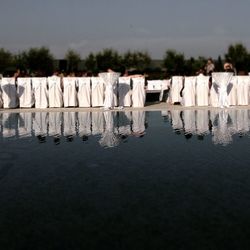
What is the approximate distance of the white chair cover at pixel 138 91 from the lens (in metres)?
18.2

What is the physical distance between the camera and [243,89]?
17938mm

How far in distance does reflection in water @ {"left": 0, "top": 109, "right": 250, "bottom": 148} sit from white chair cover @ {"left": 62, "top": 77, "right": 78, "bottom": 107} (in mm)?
2271

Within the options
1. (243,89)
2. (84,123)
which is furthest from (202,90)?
(84,123)

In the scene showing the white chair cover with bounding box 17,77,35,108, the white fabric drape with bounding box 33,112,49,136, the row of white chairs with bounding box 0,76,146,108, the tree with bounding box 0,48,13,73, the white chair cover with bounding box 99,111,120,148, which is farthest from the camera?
the tree with bounding box 0,48,13,73

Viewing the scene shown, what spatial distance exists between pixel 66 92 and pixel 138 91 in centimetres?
282

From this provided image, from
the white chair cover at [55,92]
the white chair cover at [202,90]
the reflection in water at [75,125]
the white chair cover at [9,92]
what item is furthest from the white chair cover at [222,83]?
the white chair cover at [9,92]

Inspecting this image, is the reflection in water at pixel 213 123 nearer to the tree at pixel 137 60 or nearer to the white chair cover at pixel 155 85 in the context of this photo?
the white chair cover at pixel 155 85

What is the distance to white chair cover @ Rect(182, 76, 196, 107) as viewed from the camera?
17.8 meters

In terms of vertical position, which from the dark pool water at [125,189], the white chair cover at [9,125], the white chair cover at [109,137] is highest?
the white chair cover at [9,125]

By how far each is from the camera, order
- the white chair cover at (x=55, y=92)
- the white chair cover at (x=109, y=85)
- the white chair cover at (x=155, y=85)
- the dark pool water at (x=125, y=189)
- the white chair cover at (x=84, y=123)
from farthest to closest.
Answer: the white chair cover at (x=155, y=85) → the white chair cover at (x=55, y=92) → the white chair cover at (x=109, y=85) → the white chair cover at (x=84, y=123) → the dark pool water at (x=125, y=189)

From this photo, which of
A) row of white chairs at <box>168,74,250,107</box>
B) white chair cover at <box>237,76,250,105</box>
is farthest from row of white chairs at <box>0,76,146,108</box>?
white chair cover at <box>237,76,250,105</box>

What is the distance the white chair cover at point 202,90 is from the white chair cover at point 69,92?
475 centimetres

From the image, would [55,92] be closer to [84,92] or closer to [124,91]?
[84,92]

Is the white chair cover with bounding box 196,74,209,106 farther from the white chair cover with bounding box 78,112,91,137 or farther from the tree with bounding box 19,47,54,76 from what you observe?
the tree with bounding box 19,47,54,76
